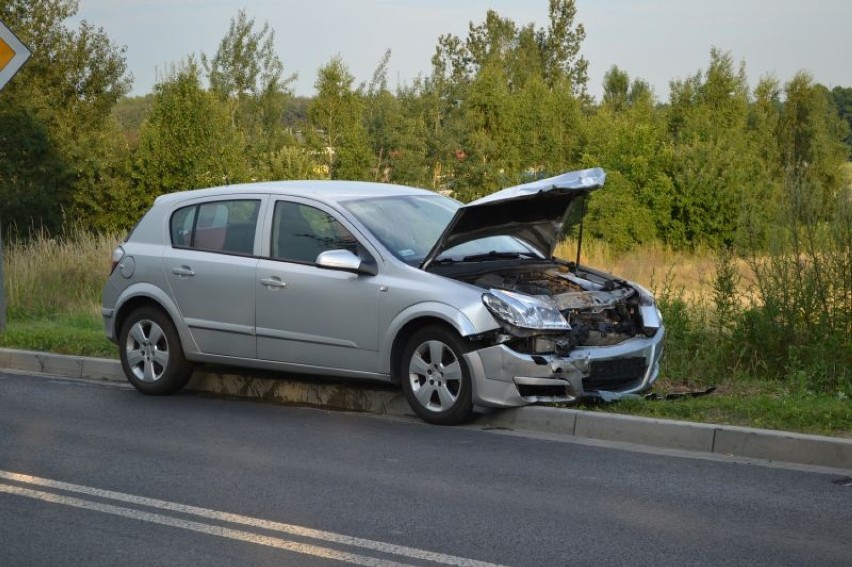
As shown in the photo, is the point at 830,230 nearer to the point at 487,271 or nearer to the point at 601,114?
the point at 487,271

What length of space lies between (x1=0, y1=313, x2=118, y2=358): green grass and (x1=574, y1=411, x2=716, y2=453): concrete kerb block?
→ 5.31m

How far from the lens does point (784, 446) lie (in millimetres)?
7828

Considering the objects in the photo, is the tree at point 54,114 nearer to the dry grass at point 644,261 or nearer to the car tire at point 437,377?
the dry grass at point 644,261

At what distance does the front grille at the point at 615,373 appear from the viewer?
906 centimetres

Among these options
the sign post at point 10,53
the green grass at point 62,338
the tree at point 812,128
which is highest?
the tree at point 812,128

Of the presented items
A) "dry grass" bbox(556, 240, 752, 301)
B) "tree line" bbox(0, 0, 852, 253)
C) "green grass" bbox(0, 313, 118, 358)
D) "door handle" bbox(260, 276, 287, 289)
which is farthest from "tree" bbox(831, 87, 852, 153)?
"door handle" bbox(260, 276, 287, 289)

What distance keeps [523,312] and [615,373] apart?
0.89 m

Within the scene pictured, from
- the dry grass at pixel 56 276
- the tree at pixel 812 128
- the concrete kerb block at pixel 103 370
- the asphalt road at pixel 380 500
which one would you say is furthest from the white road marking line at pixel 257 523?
the tree at pixel 812 128

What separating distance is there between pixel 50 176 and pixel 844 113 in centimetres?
3552

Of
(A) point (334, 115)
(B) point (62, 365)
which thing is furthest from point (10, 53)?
(A) point (334, 115)

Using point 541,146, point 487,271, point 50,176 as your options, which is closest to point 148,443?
point 487,271

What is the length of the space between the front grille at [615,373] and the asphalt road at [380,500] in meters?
0.79

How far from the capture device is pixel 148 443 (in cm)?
855

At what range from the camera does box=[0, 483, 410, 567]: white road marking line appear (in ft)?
18.7
